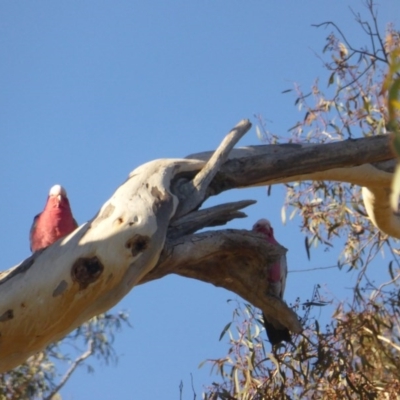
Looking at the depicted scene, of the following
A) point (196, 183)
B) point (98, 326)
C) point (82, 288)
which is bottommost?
point (82, 288)

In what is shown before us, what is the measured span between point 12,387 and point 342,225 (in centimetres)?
195

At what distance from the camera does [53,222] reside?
3178 millimetres

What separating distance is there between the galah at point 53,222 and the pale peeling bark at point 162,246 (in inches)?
19.2

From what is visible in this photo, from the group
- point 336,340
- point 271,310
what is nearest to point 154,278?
point 271,310

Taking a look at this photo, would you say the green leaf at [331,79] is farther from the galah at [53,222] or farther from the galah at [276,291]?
the galah at [53,222]

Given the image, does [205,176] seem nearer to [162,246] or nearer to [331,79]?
[162,246]

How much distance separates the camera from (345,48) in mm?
4629

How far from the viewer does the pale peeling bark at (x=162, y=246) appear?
93.5 inches

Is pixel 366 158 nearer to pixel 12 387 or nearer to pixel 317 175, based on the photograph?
pixel 317 175

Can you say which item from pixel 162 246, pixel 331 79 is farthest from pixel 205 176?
pixel 331 79

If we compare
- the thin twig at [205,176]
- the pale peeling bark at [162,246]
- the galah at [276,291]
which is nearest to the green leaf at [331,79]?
the pale peeling bark at [162,246]

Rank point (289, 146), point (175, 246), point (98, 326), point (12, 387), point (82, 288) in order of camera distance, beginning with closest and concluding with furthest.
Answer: point (82, 288) < point (175, 246) < point (289, 146) < point (12, 387) < point (98, 326)

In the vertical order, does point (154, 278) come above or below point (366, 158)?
below

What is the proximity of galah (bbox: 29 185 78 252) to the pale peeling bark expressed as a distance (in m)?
0.49
